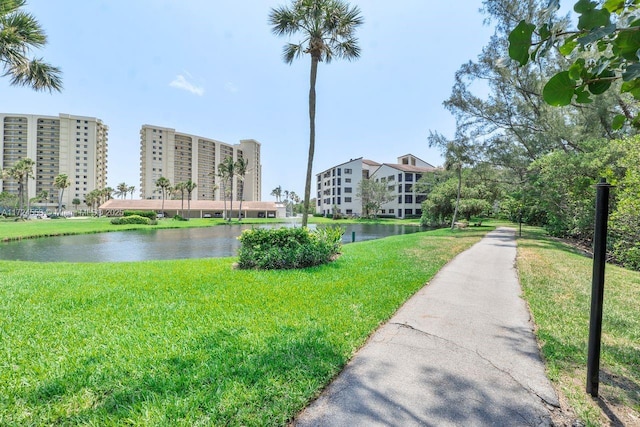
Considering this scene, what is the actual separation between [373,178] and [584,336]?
231ft

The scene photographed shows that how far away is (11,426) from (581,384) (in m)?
4.87

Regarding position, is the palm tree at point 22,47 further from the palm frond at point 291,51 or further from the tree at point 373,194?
the tree at point 373,194

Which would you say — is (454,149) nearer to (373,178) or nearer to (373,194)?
(373,194)

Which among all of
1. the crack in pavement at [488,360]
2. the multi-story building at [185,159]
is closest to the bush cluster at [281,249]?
the crack in pavement at [488,360]

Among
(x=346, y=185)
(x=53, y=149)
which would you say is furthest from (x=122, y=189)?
(x=346, y=185)

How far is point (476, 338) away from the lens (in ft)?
12.9

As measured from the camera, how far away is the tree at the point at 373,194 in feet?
200

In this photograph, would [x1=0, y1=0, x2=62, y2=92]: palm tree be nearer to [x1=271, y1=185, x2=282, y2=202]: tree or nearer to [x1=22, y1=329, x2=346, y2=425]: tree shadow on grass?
[x1=22, y1=329, x2=346, y2=425]: tree shadow on grass

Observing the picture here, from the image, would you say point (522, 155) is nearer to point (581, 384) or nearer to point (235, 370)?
point (581, 384)

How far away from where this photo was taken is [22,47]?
10.1 metres

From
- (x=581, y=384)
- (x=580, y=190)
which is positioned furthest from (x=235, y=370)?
(x=580, y=190)

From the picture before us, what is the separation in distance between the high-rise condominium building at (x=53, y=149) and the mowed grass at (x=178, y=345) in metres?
106

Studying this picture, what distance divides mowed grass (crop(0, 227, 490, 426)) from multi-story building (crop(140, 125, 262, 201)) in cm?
8335

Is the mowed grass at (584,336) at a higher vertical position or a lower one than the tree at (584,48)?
lower
